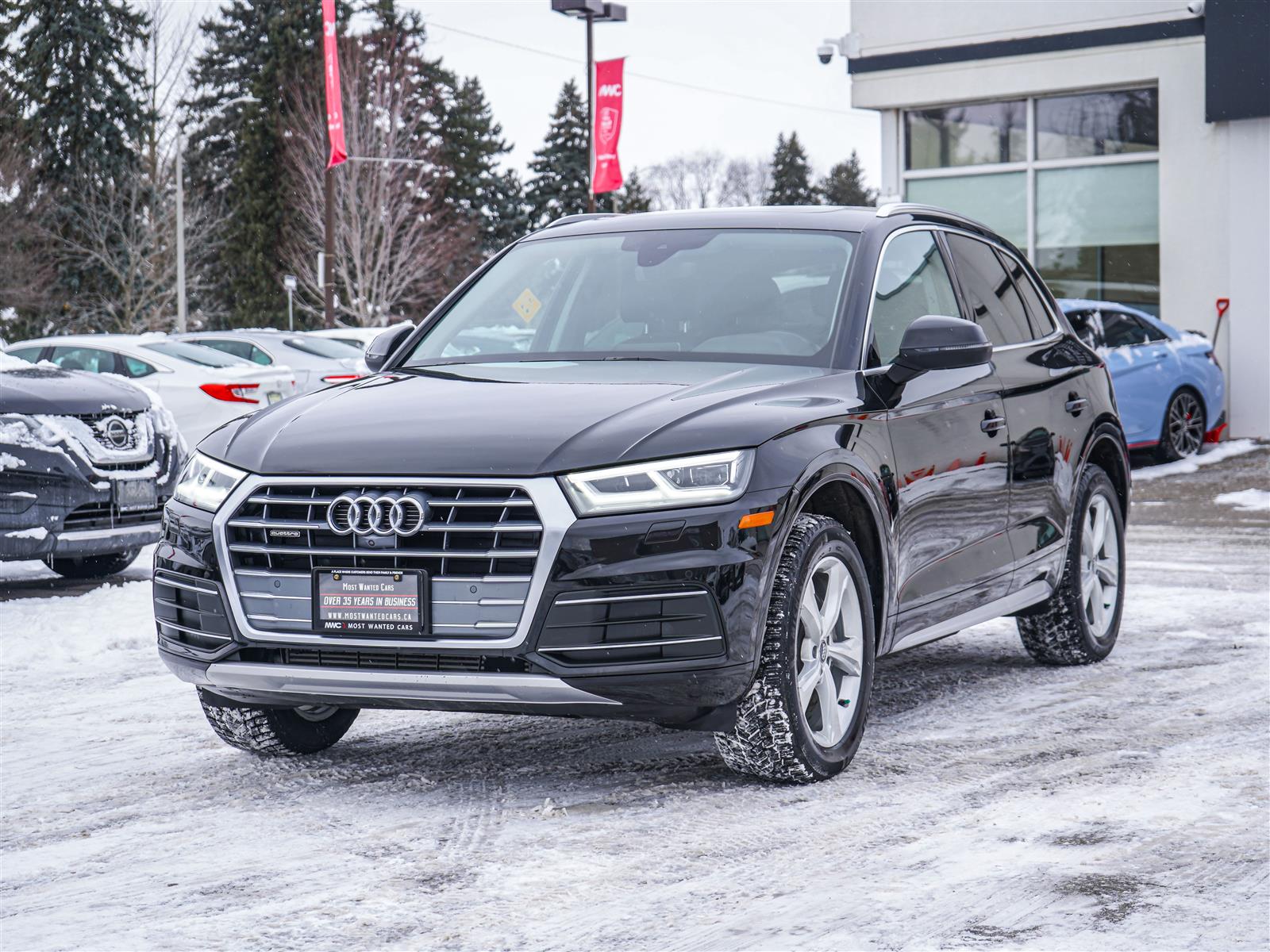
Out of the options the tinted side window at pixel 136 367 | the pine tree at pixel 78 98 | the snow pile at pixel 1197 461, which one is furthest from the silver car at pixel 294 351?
the pine tree at pixel 78 98

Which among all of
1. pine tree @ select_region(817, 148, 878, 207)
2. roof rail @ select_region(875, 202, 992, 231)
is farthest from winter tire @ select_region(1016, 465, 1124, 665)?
pine tree @ select_region(817, 148, 878, 207)

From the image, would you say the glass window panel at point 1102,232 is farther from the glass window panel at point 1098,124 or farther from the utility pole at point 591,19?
the utility pole at point 591,19

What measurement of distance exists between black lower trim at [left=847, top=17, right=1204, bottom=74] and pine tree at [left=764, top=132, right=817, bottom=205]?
77.3m

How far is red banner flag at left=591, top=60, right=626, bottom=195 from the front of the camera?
28594 millimetres

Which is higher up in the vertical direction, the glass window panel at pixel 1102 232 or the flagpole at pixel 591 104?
the flagpole at pixel 591 104

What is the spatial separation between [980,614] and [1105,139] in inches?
669

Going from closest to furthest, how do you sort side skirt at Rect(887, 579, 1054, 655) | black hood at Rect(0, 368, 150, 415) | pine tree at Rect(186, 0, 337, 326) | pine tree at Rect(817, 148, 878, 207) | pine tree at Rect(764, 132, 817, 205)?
side skirt at Rect(887, 579, 1054, 655) → black hood at Rect(0, 368, 150, 415) → pine tree at Rect(186, 0, 337, 326) → pine tree at Rect(764, 132, 817, 205) → pine tree at Rect(817, 148, 878, 207)

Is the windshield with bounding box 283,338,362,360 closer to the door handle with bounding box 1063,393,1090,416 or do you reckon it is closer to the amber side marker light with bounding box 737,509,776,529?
the door handle with bounding box 1063,393,1090,416

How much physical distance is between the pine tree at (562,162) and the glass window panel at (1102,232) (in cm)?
5223

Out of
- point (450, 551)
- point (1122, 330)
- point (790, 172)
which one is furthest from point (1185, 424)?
point (790, 172)

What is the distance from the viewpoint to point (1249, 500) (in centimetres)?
1468

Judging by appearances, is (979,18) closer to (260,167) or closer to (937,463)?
(937,463)

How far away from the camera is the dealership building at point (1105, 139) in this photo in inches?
799

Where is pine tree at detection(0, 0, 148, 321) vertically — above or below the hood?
above
